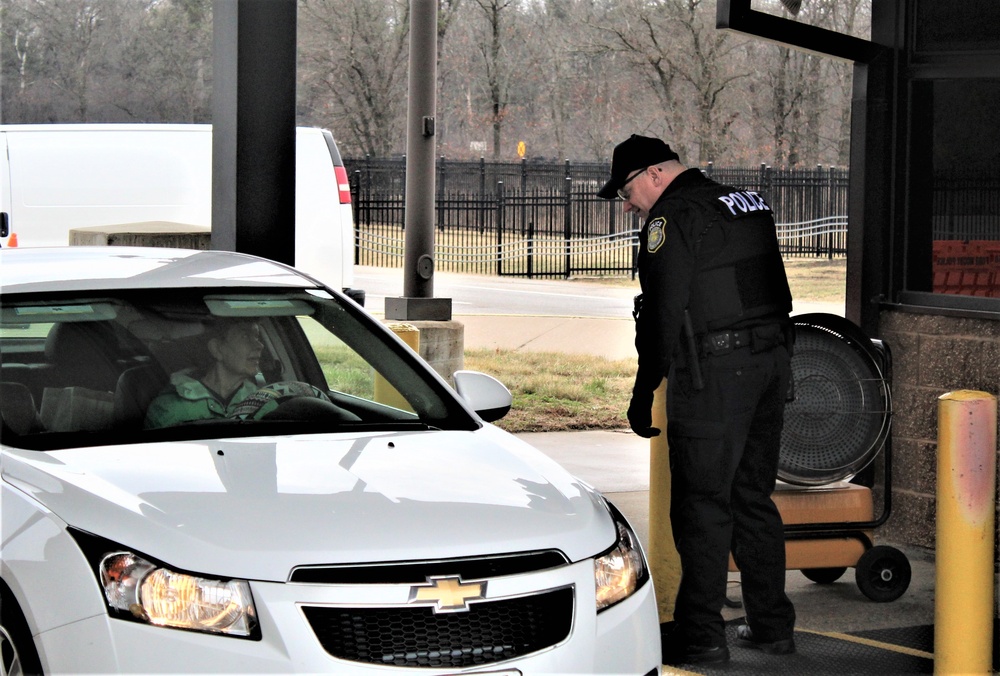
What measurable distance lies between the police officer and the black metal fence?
76.9ft

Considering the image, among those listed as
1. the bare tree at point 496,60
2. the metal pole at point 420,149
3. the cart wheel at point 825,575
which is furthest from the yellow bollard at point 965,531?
the bare tree at point 496,60

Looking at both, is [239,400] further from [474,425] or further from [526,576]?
[526,576]

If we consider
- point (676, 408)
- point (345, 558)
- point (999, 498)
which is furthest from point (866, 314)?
point (345, 558)

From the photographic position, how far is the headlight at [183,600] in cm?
Answer: 295

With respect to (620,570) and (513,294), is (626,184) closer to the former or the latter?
(620,570)

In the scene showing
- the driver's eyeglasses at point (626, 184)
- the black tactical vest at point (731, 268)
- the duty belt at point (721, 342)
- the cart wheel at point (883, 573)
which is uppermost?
the driver's eyeglasses at point (626, 184)

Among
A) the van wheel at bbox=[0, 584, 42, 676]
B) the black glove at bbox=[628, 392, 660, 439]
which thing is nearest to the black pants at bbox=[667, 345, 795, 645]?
the black glove at bbox=[628, 392, 660, 439]

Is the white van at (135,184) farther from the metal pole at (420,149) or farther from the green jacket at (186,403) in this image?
the green jacket at (186,403)

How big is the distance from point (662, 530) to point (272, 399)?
6.16ft

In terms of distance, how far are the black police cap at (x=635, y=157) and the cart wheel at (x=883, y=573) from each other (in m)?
1.98

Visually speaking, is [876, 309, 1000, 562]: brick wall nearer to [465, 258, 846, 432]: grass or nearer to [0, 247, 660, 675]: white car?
[0, 247, 660, 675]: white car

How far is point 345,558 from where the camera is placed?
3.03 metres

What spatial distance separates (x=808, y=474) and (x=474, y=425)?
77.7 inches

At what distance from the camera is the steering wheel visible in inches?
162
